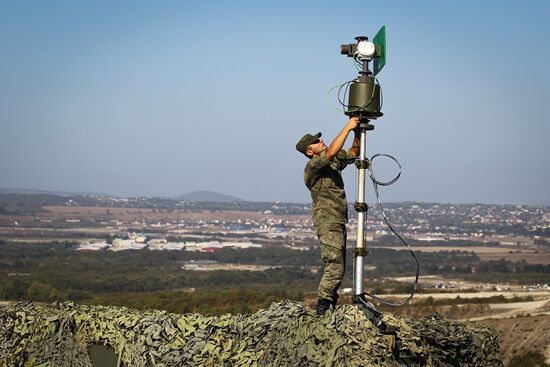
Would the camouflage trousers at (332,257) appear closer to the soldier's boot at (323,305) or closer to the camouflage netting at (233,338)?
the soldier's boot at (323,305)

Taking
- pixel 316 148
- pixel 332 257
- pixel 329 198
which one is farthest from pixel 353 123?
pixel 332 257

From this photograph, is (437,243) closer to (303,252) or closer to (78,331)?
(303,252)

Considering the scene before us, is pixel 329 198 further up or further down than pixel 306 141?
further down

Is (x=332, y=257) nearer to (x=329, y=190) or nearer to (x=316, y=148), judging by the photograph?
(x=329, y=190)

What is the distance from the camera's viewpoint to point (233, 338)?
817 centimetres

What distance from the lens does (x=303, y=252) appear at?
14550cm

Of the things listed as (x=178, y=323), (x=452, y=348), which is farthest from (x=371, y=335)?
(x=178, y=323)

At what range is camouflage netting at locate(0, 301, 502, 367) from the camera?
24.0 feet

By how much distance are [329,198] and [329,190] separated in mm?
89

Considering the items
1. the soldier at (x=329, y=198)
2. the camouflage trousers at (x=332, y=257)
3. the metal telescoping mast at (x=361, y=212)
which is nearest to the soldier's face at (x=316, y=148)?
the soldier at (x=329, y=198)

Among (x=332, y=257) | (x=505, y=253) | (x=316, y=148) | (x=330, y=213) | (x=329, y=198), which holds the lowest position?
(x=505, y=253)

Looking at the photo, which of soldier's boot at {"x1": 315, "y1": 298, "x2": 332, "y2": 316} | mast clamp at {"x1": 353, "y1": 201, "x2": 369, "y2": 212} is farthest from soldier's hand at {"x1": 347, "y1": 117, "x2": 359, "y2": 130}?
soldier's boot at {"x1": 315, "y1": 298, "x2": 332, "y2": 316}

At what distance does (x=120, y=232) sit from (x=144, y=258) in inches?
2707

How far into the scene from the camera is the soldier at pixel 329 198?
800 centimetres
